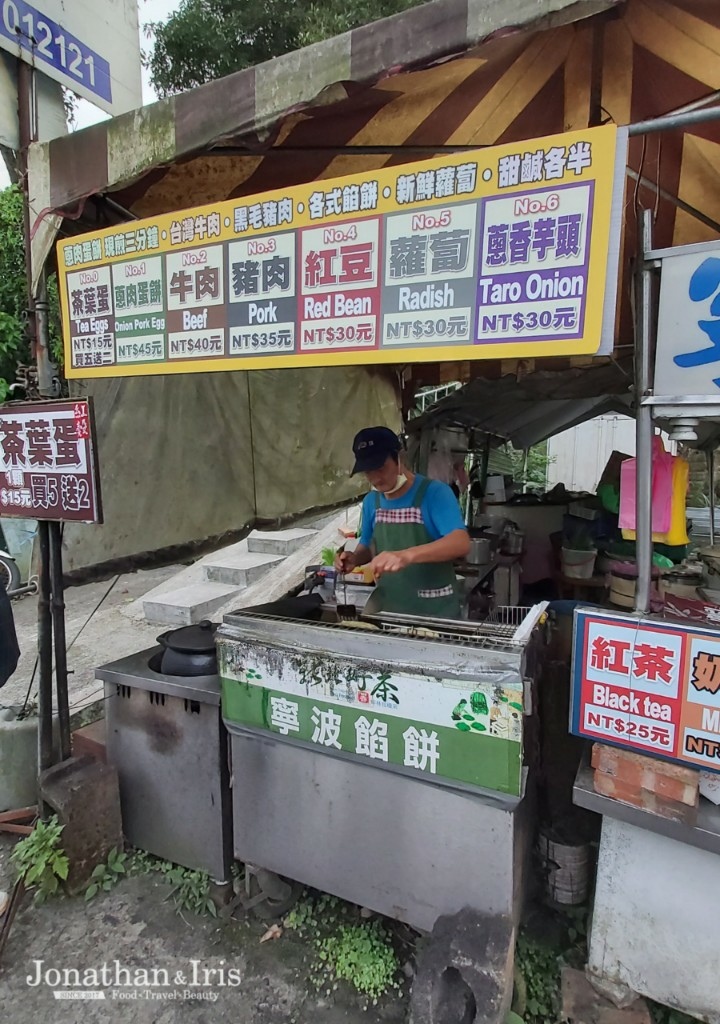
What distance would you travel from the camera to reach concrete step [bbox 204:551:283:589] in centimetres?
697

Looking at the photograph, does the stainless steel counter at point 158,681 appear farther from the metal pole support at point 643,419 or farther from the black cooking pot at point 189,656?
the metal pole support at point 643,419

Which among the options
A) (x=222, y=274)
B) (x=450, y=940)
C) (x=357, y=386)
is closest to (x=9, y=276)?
(x=357, y=386)

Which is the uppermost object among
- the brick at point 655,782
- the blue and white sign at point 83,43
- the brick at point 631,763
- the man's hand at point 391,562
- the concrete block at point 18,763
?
the blue and white sign at point 83,43

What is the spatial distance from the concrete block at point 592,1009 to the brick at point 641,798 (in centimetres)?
79

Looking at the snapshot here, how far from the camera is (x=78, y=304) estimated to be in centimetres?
280

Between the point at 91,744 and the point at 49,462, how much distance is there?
1.66 meters

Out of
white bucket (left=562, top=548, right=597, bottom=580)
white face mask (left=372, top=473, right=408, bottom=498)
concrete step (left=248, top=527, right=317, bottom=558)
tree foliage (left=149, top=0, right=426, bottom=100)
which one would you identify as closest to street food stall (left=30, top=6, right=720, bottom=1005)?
white face mask (left=372, top=473, right=408, bottom=498)

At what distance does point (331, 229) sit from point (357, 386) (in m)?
2.49

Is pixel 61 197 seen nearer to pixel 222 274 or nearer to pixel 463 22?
pixel 222 274

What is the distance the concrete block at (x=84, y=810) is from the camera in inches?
115

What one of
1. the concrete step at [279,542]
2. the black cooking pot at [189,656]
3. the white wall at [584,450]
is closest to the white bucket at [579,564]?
the concrete step at [279,542]

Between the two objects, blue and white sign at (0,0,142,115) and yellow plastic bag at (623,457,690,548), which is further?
blue and white sign at (0,0,142,115)

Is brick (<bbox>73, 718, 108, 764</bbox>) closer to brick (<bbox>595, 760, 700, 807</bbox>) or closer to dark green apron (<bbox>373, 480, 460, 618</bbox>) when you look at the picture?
dark green apron (<bbox>373, 480, 460, 618</bbox>)

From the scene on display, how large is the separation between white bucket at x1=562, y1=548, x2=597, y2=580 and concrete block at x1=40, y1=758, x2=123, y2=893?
15.0 ft
